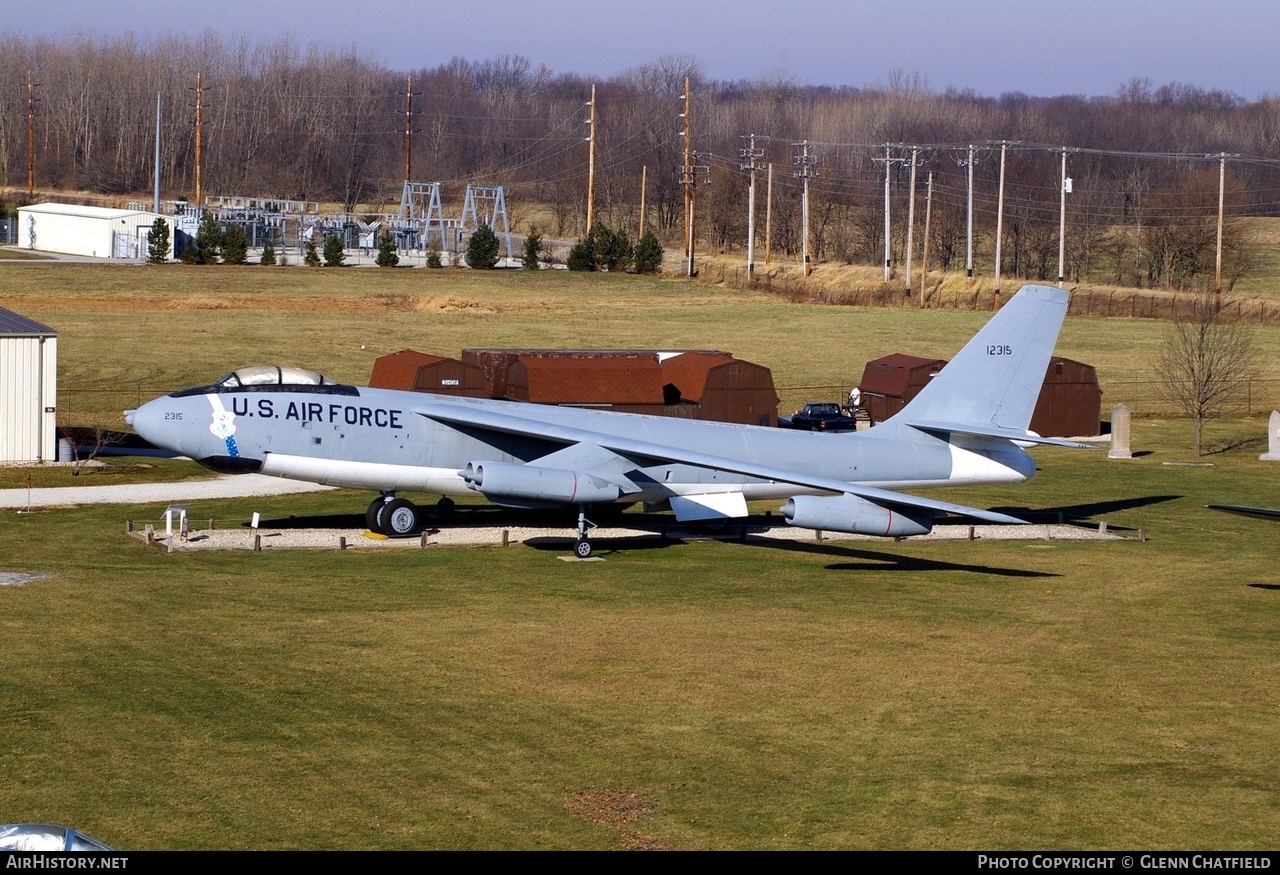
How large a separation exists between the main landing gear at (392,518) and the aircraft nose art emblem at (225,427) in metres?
3.47

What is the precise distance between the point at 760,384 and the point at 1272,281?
258 feet

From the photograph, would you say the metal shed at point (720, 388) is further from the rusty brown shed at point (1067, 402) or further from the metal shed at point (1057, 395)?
the rusty brown shed at point (1067, 402)

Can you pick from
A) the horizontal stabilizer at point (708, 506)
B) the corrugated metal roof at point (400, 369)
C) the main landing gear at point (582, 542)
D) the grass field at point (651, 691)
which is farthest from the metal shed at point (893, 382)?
the main landing gear at point (582, 542)

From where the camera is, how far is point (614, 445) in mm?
27547

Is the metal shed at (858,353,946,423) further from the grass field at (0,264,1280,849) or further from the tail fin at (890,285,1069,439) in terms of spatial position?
the tail fin at (890,285,1069,439)

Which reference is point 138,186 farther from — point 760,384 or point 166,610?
point 166,610

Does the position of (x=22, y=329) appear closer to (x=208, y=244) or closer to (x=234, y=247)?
(x=234, y=247)

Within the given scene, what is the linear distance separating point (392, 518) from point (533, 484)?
12.2ft

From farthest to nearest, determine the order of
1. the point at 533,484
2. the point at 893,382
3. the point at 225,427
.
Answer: the point at 893,382 → the point at 533,484 → the point at 225,427

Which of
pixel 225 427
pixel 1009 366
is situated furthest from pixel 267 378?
pixel 1009 366

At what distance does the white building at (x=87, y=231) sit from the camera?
329 feet

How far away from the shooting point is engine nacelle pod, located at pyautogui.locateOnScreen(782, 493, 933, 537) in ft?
84.1

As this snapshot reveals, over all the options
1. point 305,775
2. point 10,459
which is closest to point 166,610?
point 305,775

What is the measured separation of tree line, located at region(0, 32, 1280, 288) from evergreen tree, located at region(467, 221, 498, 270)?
2319 centimetres
